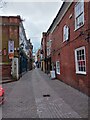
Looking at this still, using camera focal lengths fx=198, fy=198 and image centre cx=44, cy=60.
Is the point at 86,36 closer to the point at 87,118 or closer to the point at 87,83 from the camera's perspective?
the point at 87,83

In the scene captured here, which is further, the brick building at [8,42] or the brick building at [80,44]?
the brick building at [8,42]

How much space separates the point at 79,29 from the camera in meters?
11.4

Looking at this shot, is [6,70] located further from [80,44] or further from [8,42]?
[80,44]

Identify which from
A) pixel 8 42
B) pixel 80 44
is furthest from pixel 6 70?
pixel 80 44

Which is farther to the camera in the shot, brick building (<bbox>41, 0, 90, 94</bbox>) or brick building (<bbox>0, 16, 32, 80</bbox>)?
brick building (<bbox>0, 16, 32, 80</bbox>)

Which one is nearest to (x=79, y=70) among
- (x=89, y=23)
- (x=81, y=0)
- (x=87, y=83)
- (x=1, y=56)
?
(x=87, y=83)

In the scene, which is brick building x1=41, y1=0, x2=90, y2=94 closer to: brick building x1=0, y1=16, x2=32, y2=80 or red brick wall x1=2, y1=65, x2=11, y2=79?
brick building x1=0, y1=16, x2=32, y2=80

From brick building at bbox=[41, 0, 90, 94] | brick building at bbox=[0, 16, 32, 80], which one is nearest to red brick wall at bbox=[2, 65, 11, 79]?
brick building at bbox=[0, 16, 32, 80]

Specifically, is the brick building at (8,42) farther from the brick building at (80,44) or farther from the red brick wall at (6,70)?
the brick building at (80,44)

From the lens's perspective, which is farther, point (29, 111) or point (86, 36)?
point (86, 36)

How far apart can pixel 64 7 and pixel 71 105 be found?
9.61 metres

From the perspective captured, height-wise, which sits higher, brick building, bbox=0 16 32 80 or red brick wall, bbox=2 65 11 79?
brick building, bbox=0 16 32 80

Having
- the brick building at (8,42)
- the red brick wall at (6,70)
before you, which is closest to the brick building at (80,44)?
the brick building at (8,42)

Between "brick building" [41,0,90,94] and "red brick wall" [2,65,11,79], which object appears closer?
"brick building" [41,0,90,94]
